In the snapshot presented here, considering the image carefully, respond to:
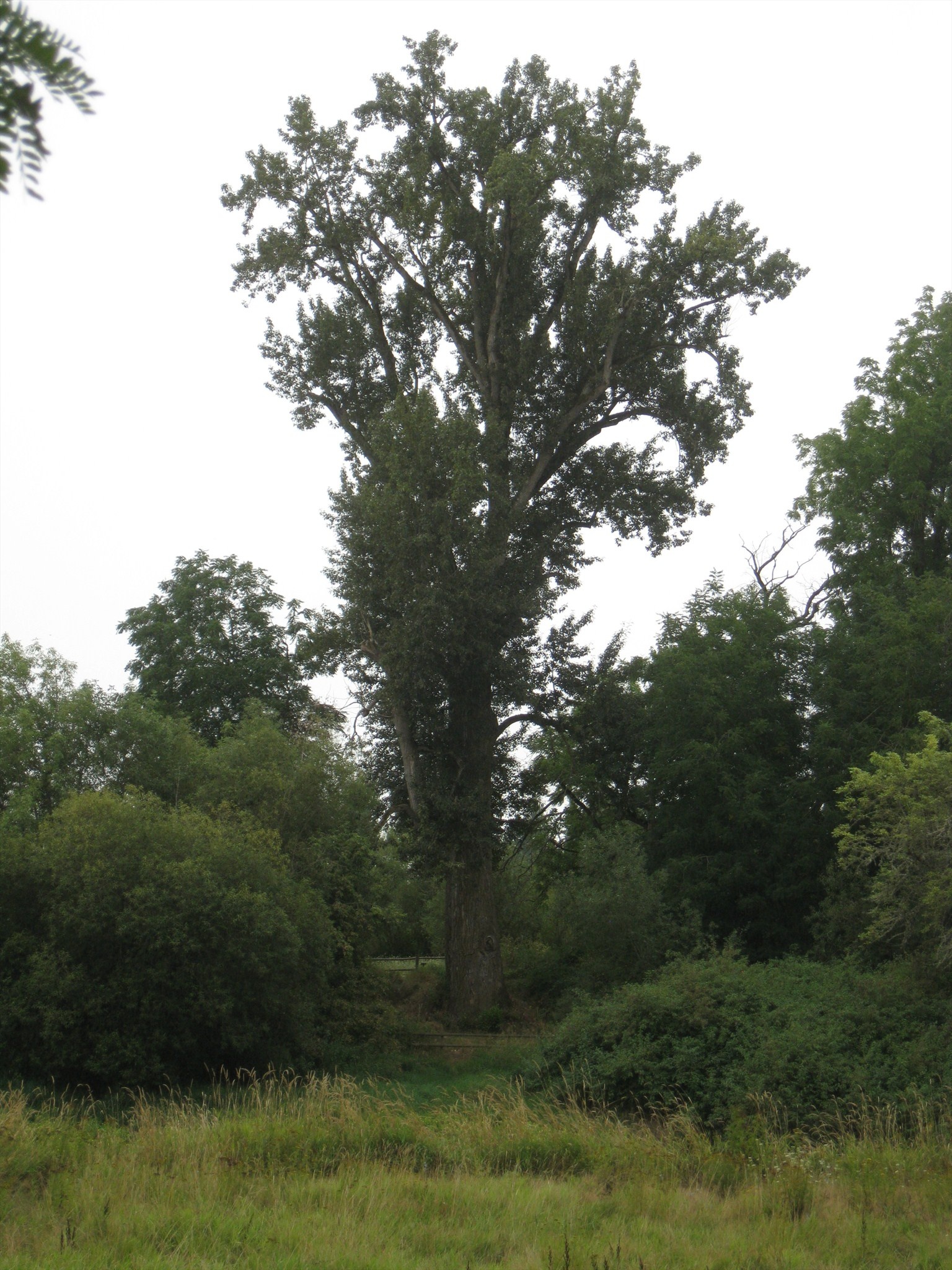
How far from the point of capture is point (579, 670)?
91.7 feet

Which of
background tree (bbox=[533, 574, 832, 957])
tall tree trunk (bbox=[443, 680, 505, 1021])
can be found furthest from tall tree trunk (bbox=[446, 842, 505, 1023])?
background tree (bbox=[533, 574, 832, 957])

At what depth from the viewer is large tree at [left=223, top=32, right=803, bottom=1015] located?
80.0 feet

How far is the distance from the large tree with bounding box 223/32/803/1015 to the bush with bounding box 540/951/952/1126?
24.0 ft

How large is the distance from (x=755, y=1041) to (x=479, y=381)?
1748 cm

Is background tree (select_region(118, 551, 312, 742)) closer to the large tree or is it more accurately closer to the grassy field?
the large tree

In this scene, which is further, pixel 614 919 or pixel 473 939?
pixel 473 939

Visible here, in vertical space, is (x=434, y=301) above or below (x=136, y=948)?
above

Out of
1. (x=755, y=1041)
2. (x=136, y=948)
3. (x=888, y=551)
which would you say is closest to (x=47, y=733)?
(x=136, y=948)

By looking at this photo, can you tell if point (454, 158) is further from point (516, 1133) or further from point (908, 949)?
point (516, 1133)

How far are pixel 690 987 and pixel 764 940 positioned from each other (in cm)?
821

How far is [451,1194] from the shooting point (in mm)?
8836

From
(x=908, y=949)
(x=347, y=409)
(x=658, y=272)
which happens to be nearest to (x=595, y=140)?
(x=658, y=272)

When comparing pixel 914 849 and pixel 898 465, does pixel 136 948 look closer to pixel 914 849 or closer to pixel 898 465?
pixel 914 849

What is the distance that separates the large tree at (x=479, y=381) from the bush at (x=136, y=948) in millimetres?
6248
